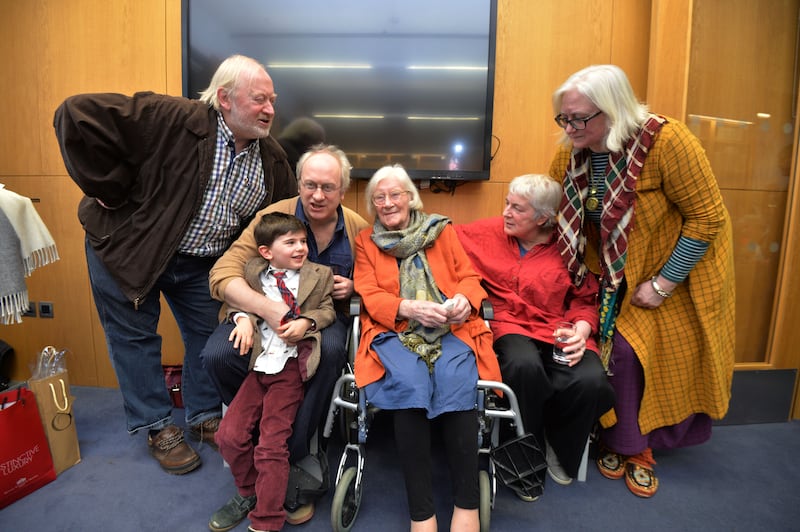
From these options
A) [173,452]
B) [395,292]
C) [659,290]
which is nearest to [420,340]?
[395,292]

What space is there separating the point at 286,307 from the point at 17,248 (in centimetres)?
124

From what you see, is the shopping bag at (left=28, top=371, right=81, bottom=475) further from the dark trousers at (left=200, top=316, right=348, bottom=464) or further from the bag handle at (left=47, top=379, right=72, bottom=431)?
the dark trousers at (left=200, top=316, right=348, bottom=464)

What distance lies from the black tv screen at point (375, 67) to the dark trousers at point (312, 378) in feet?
3.82

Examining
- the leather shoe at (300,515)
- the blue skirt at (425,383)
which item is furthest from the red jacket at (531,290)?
the leather shoe at (300,515)

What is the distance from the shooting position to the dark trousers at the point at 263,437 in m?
1.42

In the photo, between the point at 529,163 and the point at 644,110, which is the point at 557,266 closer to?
the point at 644,110

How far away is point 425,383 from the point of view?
57.6 inches

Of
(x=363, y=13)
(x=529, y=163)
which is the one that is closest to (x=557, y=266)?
(x=529, y=163)

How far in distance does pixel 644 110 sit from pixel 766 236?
1.27 meters

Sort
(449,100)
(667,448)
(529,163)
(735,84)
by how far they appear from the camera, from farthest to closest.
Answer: (529,163) < (449,100) < (735,84) < (667,448)

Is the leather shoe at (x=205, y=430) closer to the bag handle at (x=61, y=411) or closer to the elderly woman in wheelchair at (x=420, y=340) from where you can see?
the bag handle at (x=61, y=411)

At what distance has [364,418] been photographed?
4.90 ft

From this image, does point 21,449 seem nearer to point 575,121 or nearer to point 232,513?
A: point 232,513

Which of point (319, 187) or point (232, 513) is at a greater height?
point (319, 187)
